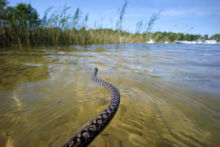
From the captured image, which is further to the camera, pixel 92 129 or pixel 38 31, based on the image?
pixel 38 31

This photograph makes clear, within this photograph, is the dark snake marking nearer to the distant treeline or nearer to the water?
the water

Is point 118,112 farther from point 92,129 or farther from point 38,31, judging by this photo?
point 38,31

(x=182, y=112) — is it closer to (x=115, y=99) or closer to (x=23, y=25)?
(x=115, y=99)

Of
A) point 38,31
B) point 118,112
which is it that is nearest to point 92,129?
point 118,112

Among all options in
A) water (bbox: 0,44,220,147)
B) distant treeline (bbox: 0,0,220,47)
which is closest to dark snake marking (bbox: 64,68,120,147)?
water (bbox: 0,44,220,147)

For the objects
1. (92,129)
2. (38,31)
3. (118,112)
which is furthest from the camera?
(38,31)

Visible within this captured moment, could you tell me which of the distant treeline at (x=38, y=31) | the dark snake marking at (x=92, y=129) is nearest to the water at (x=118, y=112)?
the dark snake marking at (x=92, y=129)

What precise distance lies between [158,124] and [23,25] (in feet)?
39.7

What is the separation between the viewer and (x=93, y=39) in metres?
16.3

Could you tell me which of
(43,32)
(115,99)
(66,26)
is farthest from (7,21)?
(115,99)

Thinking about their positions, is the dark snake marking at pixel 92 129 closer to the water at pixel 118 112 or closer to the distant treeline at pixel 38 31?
the water at pixel 118 112

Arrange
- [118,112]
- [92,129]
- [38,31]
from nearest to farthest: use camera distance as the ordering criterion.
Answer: [92,129] → [118,112] → [38,31]

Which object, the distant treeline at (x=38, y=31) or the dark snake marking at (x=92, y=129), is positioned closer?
the dark snake marking at (x=92, y=129)

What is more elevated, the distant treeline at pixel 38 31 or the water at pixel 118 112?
the distant treeline at pixel 38 31
